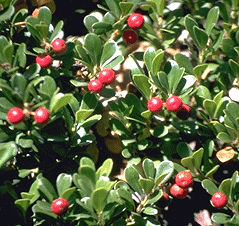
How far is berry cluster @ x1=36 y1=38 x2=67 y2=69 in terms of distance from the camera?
6.99 ft

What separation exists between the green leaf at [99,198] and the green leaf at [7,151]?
34cm

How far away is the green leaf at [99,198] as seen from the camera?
5.84 ft

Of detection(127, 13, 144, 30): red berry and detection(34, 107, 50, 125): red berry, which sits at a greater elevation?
detection(34, 107, 50, 125): red berry

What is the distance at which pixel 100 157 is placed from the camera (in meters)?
2.58

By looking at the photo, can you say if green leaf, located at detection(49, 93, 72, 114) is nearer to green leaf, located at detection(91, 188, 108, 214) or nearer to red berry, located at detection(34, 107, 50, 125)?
red berry, located at detection(34, 107, 50, 125)

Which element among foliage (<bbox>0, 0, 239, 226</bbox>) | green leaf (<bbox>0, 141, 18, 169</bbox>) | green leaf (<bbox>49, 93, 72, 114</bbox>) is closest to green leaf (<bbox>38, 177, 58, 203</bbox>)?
foliage (<bbox>0, 0, 239, 226</bbox>)

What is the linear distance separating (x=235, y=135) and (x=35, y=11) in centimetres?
106

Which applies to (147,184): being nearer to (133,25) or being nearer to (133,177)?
(133,177)

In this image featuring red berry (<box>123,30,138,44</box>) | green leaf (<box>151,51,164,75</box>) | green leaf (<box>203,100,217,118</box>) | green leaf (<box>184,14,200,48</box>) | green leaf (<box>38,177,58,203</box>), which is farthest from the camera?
red berry (<box>123,30,138,44</box>)

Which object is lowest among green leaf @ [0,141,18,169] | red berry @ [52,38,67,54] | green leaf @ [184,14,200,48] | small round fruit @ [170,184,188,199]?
small round fruit @ [170,184,188,199]

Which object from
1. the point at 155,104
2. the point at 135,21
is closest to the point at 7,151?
the point at 155,104

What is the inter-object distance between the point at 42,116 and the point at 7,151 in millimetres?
201

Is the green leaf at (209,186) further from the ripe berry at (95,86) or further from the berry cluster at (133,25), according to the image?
the berry cluster at (133,25)

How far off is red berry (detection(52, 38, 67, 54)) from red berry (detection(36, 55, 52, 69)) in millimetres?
39
